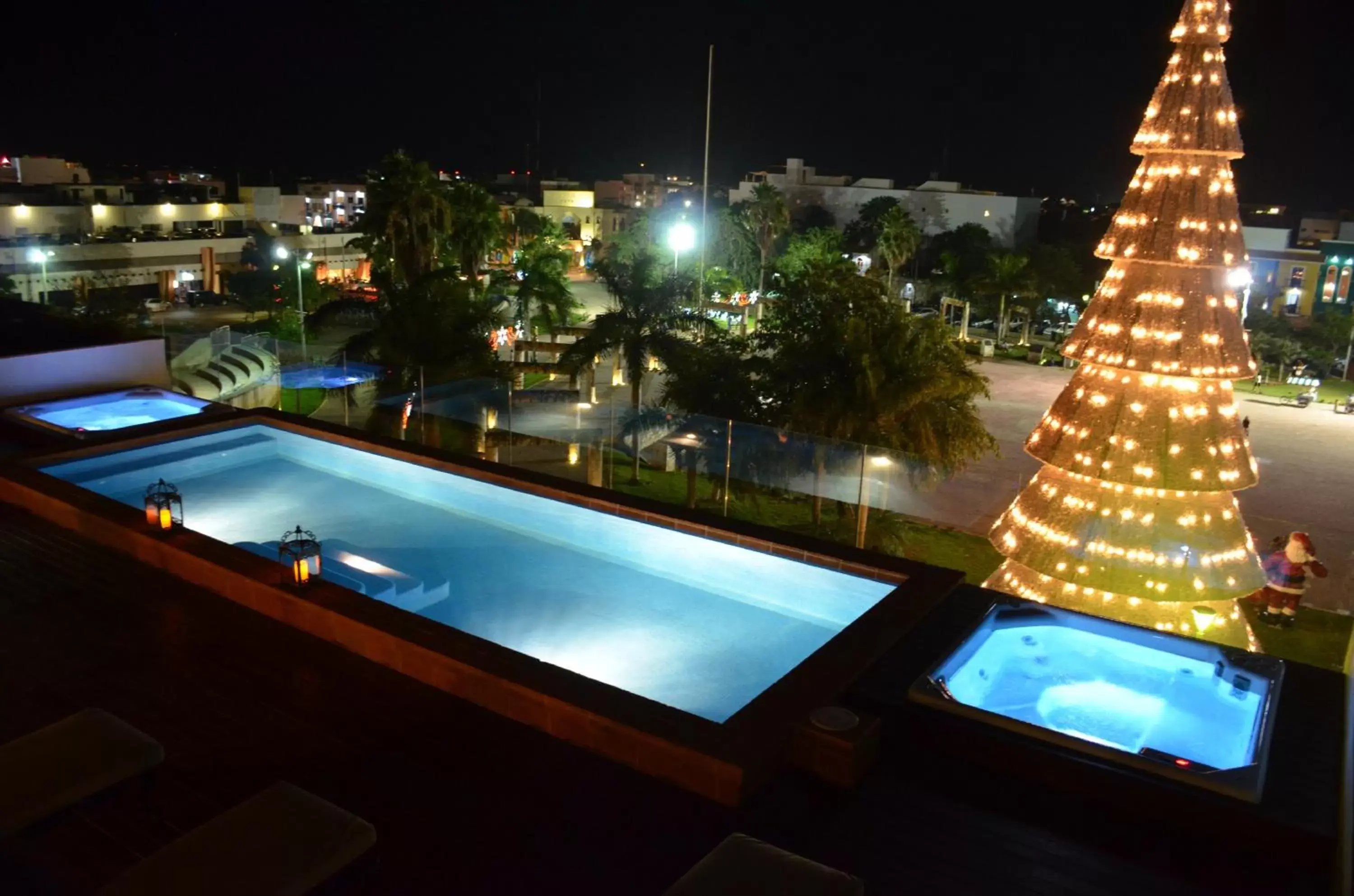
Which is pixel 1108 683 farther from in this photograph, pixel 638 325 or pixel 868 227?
pixel 868 227

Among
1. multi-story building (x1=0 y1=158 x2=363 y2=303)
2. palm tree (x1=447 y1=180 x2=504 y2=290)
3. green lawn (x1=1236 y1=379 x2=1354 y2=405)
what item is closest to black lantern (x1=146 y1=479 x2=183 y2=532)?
palm tree (x1=447 y1=180 x2=504 y2=290)

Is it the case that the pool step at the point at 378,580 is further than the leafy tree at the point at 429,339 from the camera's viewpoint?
No

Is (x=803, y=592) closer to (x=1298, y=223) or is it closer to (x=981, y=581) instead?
(x=981, y=581)

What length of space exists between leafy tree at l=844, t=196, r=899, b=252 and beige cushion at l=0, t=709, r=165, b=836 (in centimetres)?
5851

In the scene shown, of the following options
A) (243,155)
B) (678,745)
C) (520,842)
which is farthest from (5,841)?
(243,155)

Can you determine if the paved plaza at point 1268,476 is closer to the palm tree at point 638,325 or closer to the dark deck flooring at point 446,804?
the palm tree at point 638,325

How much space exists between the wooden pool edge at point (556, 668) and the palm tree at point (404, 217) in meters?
19.0

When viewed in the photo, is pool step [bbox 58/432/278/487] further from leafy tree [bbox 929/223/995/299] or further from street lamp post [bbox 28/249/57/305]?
leafy tree [bbox 929/223/995/299]

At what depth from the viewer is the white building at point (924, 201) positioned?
59.7 meters

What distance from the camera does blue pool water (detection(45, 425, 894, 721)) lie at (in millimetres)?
7086

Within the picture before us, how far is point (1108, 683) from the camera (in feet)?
19.8

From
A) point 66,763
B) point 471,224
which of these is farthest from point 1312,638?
point 471,224

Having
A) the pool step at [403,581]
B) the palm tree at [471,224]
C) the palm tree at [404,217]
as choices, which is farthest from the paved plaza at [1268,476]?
the palm tree at [471,224]

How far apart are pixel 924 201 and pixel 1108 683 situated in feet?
200
